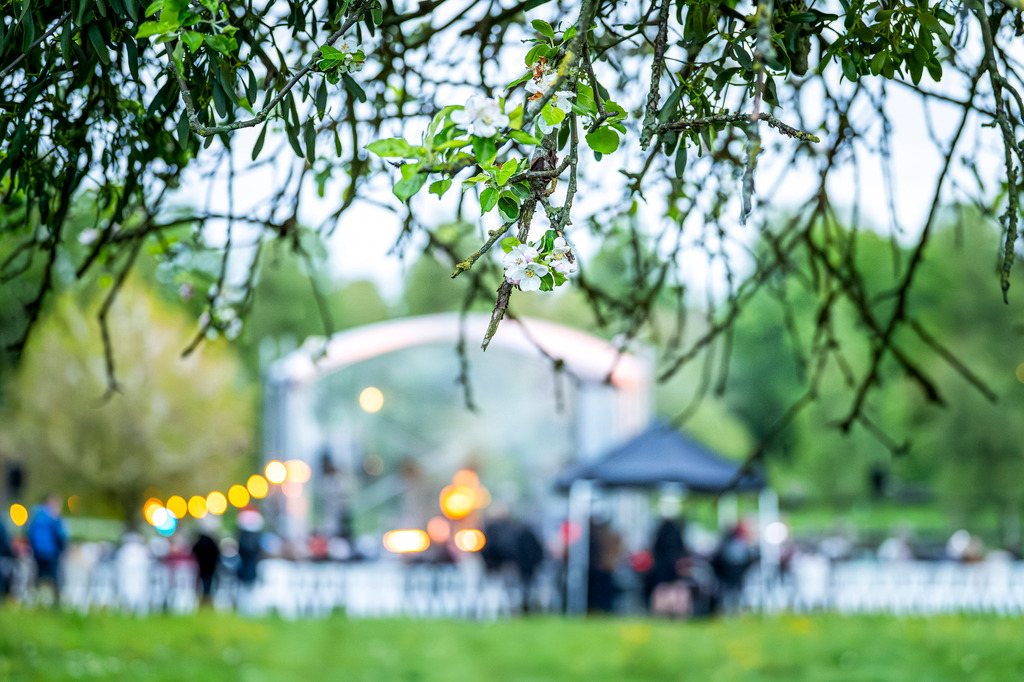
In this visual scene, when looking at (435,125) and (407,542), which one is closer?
(435,125)

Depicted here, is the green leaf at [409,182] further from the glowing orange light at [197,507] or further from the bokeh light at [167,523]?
the glowing orange light at [197,507]

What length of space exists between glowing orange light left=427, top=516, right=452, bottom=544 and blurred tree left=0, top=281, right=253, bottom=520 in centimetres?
945

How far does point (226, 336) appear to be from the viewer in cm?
350

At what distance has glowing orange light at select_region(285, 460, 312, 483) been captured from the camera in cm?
1448

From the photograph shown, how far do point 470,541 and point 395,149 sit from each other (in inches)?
480

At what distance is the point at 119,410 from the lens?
2244 centimetres

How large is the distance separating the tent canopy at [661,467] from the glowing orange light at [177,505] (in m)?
16.6

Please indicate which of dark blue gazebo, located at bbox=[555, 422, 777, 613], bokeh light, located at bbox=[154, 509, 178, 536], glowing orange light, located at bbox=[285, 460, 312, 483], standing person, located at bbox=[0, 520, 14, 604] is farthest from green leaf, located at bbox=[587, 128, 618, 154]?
bokeh light, located at bbox=[154, 509, 178, 536]

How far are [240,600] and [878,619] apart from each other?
6.58 meters

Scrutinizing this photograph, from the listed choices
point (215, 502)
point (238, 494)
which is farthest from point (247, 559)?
point (238, 494)

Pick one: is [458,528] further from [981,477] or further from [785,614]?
[981,477]

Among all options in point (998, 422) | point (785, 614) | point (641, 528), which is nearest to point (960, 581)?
point (785, 614)

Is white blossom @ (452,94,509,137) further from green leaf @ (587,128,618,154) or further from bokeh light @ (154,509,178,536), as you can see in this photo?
bokeh light @ (154,509,178,536)

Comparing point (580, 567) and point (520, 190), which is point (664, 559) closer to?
point (580, 567)
